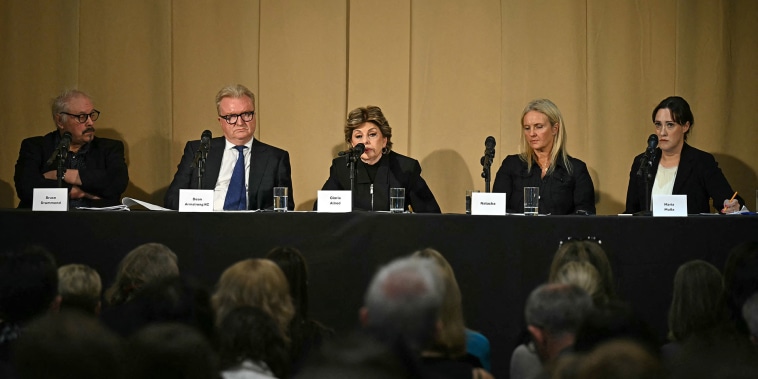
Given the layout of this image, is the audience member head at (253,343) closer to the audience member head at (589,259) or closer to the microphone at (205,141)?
the audience member head at (589,259)

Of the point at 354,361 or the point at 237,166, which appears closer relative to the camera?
the point at 354,361

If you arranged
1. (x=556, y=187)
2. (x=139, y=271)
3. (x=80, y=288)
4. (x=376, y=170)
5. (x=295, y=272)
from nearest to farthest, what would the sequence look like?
(x=80, y=288), (x=139, y=271), (x=295, y=272), (x=556, y=187), (x=376, y=170)

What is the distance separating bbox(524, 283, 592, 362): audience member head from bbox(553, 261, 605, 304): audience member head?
479 mm

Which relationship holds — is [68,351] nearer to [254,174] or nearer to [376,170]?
[254,174]

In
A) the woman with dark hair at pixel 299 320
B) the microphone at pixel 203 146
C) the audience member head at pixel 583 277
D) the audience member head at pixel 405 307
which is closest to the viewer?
the audience member head at pixel 405 307

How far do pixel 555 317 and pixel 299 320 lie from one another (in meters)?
0.81

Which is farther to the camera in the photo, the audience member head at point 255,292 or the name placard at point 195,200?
the name placard at point 195,200

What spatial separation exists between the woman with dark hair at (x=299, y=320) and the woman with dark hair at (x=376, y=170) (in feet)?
5.33

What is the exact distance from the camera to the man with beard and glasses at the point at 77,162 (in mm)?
4582

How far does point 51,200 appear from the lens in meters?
3.92

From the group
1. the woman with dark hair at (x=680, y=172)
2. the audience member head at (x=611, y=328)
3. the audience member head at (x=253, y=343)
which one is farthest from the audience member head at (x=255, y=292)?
the woman with dark hair at (x=680, y=172)

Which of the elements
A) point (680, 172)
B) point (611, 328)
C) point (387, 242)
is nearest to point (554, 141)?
point (680, 172)

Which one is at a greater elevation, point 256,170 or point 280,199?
point 256,170

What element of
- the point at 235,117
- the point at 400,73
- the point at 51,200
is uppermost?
the point at 400,73
